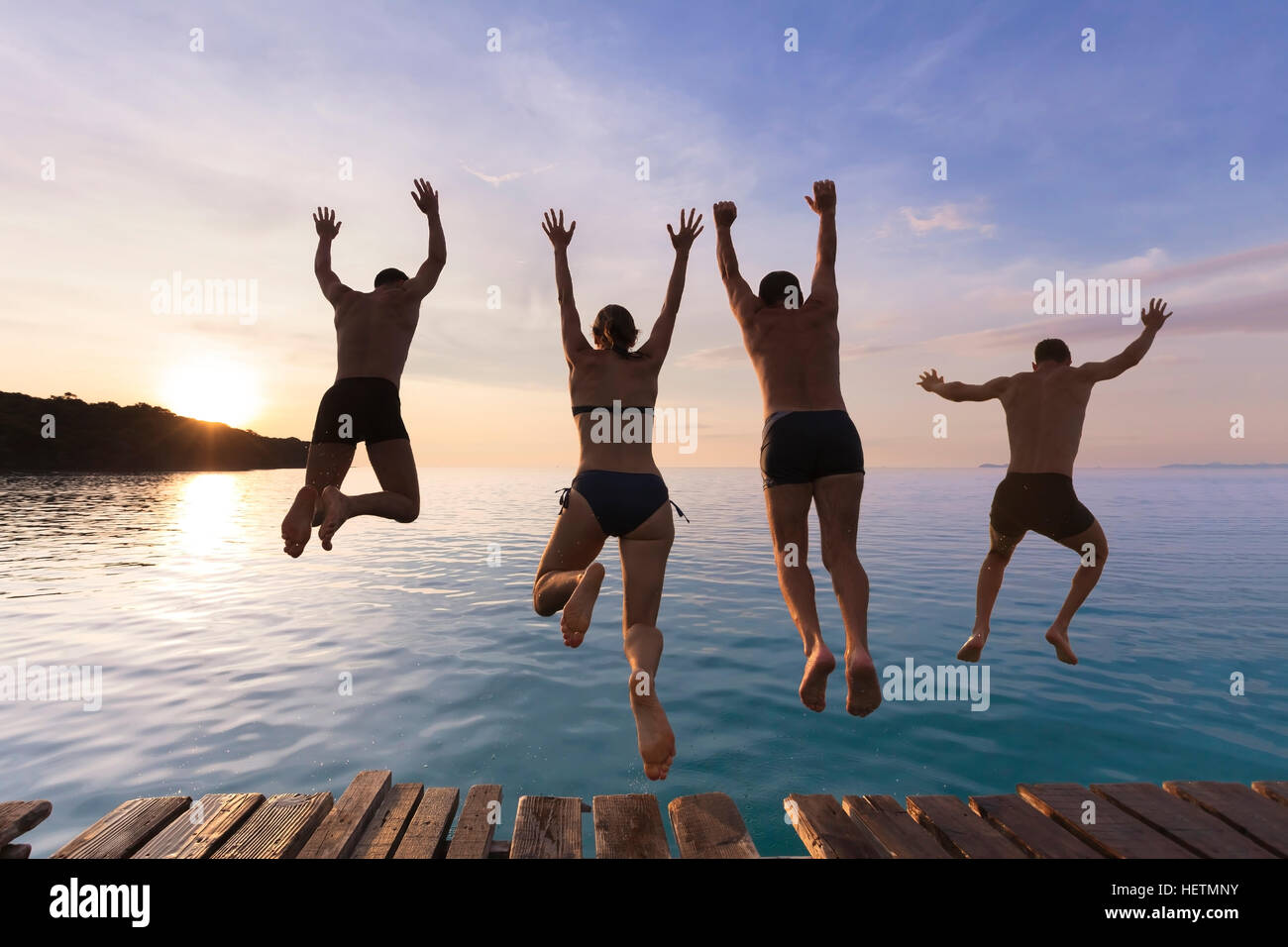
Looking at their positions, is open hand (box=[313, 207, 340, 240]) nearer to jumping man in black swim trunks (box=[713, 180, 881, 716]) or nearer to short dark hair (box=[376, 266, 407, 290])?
short dark hair (box=[376, 266, 407, 290])

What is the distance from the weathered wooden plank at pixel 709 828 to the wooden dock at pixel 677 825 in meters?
0.01

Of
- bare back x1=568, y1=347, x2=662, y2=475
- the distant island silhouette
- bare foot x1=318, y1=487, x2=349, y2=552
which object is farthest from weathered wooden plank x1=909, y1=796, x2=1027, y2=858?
the distant island silhouette

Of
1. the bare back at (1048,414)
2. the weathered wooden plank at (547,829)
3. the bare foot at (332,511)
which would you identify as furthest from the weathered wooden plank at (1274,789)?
the bare foot at (332,511)

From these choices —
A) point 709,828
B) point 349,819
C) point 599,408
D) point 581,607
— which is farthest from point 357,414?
point 709,828

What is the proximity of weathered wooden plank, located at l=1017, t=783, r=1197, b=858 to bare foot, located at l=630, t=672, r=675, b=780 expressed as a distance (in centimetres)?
391

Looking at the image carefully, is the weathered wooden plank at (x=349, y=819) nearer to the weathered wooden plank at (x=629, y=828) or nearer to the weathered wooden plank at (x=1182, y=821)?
the weathered wooden plank at (x=629, y=828)

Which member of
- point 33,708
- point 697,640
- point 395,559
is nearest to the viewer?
point 33,708

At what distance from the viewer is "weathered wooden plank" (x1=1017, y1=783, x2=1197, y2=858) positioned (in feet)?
18.1
